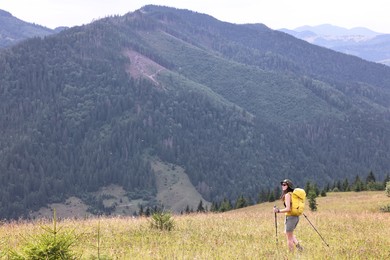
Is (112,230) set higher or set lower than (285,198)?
lower

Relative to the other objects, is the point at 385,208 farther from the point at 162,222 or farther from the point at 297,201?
the point at 297,201

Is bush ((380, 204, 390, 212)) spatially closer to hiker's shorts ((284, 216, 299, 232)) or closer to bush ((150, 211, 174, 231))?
bush ((150, 211, 174, 231))

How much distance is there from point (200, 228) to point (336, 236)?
4740 mm

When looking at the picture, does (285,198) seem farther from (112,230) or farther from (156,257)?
(112,230)

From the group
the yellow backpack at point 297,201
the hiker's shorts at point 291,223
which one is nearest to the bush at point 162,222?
the hiker's shorts at point 291,223

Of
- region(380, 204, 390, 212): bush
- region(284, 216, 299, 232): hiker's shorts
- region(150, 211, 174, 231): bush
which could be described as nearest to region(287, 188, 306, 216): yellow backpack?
region(284, 216, 299, 232): hiker's shorts

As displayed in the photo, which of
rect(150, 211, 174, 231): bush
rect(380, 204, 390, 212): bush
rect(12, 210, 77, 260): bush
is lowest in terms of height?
rect(380, 204, 390, 212): bush

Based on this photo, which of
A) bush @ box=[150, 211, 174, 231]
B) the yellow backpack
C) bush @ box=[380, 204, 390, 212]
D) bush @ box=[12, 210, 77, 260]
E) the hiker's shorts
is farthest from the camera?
bush @ box=[380, 204, 390, 212]

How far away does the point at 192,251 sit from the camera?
10250mm

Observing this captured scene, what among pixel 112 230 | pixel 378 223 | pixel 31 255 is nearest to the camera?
pixel 31 255

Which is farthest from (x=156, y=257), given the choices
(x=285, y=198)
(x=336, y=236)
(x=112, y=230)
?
(x=336, y=236)

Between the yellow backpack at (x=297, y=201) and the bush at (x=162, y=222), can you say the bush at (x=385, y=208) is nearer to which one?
the bush at (x=162, y=222)

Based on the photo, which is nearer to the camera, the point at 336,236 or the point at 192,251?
the point at 192,251

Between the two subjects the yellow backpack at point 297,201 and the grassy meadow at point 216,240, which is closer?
the grassy meadow at point 216,240
